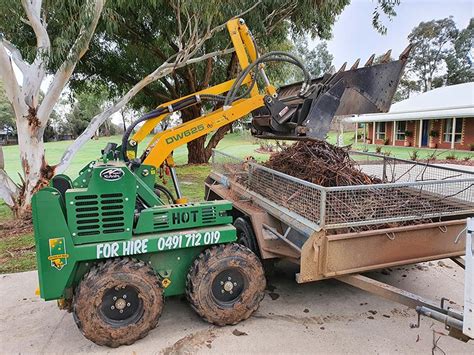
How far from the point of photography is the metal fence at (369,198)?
10.3 feet

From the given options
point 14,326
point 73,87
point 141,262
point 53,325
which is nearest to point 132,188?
point 141,262

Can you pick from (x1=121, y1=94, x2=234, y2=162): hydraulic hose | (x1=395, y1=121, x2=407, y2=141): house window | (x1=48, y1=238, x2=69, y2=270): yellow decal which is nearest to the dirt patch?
(x1=48, y1=238, x2=69, y2=270): yellow decal

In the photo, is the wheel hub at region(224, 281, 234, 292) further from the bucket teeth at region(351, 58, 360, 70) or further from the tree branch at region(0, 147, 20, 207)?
the tree branch at region(0, 147, 20, 207)

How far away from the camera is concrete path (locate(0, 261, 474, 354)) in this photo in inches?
120

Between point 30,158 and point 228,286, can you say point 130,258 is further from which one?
point 30,158

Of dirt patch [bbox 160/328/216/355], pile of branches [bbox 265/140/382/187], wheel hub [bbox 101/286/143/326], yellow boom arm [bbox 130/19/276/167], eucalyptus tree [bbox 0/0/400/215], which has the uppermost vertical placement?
eucalyptus tree [bbox 0/0/400/215]

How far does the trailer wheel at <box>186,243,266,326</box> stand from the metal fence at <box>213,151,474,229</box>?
696mm

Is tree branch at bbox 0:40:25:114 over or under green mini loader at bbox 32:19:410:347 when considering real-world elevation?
over

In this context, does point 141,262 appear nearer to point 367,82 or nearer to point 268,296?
point 268,296

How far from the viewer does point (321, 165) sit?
423 cm

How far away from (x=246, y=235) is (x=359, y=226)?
127cm

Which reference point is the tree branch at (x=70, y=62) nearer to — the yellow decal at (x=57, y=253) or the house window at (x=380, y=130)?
the yellow decal at (x=57, y=253)

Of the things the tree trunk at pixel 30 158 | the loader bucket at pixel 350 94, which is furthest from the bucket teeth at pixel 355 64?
the tree trunk at pixel 30 158

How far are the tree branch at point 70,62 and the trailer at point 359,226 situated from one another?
4.59 meters
